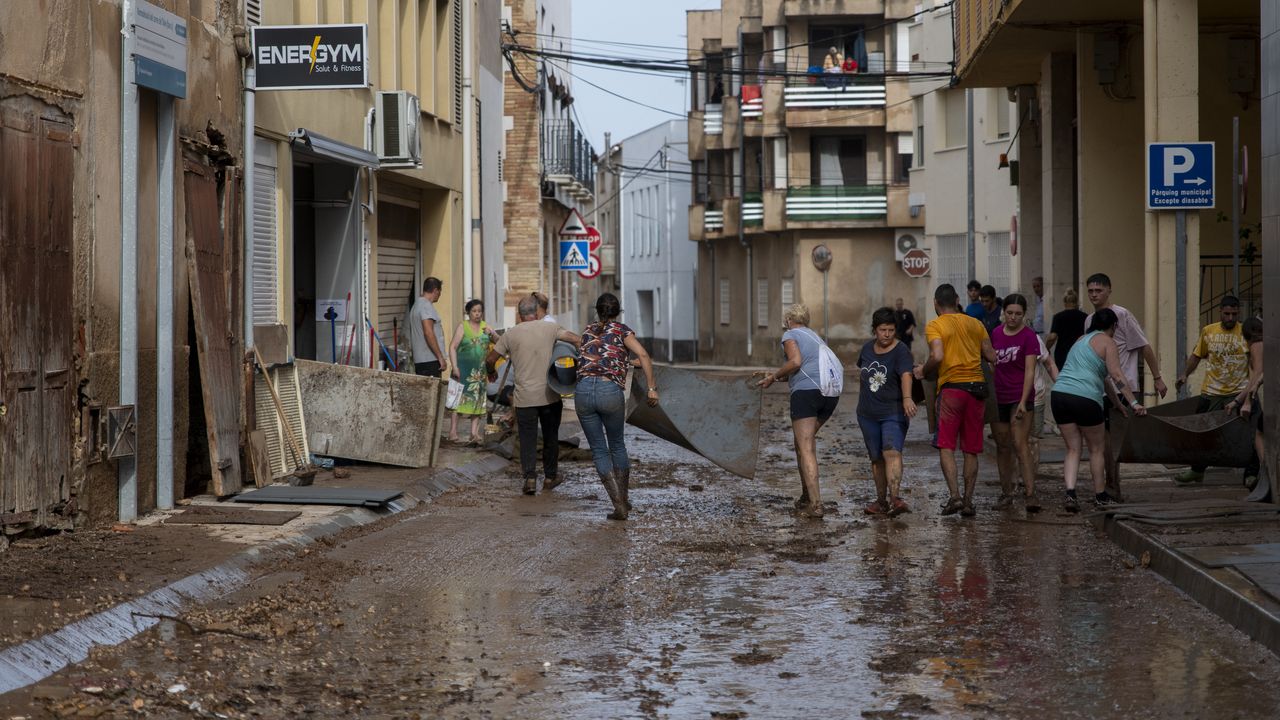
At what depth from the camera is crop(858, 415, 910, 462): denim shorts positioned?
40.5 ft

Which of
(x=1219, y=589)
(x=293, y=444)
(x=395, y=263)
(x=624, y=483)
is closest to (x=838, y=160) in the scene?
(x=395, y=263)

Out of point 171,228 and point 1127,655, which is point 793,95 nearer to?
point 171,228

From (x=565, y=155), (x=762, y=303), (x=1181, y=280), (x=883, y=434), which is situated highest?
(x=565, y=155)

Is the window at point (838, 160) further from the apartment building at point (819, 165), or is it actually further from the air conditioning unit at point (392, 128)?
the air conditioning unit at point (392, 128)

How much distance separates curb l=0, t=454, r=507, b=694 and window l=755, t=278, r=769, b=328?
42.0 m

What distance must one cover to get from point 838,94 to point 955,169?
433 inches

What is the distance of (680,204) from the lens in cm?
6450

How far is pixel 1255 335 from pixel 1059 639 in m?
6.23

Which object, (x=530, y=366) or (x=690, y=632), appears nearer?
(x=690, y=632)

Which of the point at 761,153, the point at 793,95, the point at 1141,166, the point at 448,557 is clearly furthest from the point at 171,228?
the point at 761,153

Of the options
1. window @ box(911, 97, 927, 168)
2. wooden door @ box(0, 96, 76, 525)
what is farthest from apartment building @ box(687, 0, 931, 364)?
wooden door @ box(0, 96, 76, 525)

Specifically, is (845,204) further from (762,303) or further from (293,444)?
(293,444)

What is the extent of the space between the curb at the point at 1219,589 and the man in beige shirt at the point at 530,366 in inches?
208

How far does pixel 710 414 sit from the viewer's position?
1363cm
